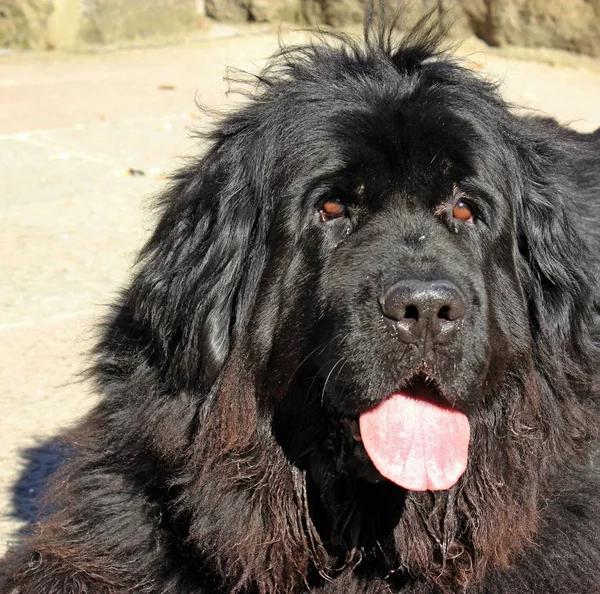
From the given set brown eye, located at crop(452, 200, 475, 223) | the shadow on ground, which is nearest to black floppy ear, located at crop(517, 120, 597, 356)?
brown eye, located at crop(452, 200, 475, 223)

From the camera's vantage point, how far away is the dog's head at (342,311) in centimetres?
300

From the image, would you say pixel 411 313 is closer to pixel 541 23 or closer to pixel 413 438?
pixel 413 438

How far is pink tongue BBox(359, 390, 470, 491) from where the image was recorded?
2.85 metres

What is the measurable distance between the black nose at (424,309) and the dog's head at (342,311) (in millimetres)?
139

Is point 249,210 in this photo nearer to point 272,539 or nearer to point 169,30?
point 272,539

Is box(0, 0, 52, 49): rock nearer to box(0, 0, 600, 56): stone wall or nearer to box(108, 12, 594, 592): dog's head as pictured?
box(0, 0, 600, 56): stone wall

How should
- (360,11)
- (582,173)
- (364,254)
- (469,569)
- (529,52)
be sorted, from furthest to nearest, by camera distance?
(360,11) < (529,52) < (582,173) < (469,569) < (364,254)

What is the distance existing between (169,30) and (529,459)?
1215 cm

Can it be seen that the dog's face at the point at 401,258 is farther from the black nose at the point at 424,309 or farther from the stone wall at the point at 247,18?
the stone wall at the point at 247,18

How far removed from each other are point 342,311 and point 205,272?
1.71 ft

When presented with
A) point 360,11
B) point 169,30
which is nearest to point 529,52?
point 360,11

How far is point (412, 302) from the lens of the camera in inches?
Result: 107

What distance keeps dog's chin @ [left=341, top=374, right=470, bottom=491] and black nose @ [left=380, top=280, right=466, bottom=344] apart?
136mm

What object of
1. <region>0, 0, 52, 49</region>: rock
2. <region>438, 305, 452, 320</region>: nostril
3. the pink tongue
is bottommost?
<region>0, 0, 52, 49</region>: rock
